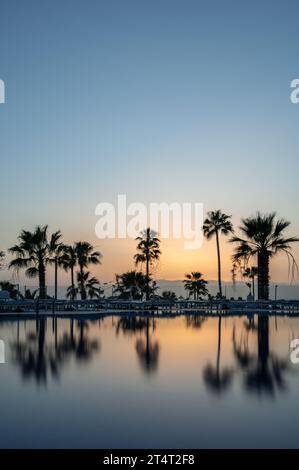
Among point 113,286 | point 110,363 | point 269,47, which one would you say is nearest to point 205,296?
point 113,286

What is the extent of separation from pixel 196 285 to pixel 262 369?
4020cm

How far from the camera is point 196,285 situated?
163ft

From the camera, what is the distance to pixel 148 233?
1663 inches

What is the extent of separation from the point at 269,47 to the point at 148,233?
24431mm

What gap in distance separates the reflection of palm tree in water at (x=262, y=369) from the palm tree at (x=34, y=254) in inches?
864

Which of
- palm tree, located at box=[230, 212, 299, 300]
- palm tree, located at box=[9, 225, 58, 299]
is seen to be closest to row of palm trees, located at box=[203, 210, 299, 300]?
palm tree, located at box=[230, 212, 299, 300]

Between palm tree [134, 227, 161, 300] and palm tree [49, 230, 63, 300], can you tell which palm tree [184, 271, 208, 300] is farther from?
palm tree [49, 230, 63, 300]

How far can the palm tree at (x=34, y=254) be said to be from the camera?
3264 cm

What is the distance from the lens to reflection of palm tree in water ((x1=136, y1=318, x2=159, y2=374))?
402 inches

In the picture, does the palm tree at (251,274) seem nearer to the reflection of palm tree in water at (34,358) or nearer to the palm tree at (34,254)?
the palm tree at (34,254)

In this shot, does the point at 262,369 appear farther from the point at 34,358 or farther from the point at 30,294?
the point at 30,294

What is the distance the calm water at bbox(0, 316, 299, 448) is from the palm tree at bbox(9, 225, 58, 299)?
64.5 ft

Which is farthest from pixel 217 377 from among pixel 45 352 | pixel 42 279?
pixel 42 279
